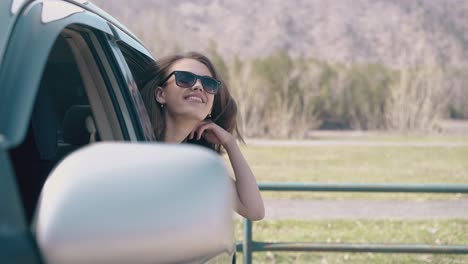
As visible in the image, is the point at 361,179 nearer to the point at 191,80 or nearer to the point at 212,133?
the point at 212,133

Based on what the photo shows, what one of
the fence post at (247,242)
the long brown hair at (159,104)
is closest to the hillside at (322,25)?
the fence post at (247,242)

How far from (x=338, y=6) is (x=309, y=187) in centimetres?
9449

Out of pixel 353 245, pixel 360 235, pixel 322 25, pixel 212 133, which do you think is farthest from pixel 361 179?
pixel 322 25

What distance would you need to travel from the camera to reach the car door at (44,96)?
1280 millimetres

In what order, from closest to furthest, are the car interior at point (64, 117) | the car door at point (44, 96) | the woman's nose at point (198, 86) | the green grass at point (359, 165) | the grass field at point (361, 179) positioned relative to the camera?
the car door at point (44, 96) < the car interior at point (64, 117) < the woman's nose at point (198, 86) < the grass field at point (361, 179) < the green grass at point (359, 165)

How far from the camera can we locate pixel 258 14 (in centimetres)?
9350

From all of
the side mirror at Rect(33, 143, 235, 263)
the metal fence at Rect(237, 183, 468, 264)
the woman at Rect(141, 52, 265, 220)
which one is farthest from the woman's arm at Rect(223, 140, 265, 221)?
the metal fence at Rect(237, 183, 468, 264)

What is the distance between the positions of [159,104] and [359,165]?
1612 centimetres

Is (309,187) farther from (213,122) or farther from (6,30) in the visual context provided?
(6,30)

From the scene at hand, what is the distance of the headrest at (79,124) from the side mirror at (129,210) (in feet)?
4.28

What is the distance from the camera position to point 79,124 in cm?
254

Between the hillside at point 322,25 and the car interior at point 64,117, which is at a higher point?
the car interior at point 64,117

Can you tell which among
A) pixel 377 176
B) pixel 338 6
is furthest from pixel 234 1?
pixel 377 176

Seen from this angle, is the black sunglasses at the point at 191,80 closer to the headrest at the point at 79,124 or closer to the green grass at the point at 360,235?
the headrest at the point at 79,124
